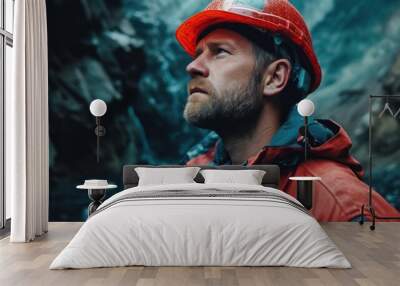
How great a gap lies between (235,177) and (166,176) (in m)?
0.83

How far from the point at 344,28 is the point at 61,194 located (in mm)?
4424

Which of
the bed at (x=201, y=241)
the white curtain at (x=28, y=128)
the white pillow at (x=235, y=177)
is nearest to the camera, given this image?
the bed at (x=201, y=241)

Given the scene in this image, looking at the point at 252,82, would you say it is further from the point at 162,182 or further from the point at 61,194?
the point at 61,194

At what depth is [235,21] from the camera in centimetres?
737

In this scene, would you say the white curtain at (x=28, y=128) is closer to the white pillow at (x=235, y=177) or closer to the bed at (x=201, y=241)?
the bed at (x=201, y=241)

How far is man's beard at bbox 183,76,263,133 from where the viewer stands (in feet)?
24.2

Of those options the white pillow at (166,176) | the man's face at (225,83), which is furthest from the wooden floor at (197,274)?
the man's face at (225,83)

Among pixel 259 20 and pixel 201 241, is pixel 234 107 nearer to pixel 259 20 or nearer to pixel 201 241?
pixel 259 20

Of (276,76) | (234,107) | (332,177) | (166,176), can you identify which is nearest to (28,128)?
(166,176)

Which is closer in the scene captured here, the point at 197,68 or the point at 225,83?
the point at 225,83

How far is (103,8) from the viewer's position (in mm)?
7656

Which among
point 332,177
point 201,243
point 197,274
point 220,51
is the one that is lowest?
point 197,274

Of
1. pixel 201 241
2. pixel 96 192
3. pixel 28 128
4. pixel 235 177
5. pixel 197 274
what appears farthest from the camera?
pixel 96 192

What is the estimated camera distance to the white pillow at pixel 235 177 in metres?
6.64
